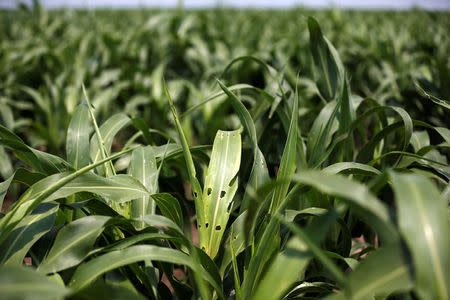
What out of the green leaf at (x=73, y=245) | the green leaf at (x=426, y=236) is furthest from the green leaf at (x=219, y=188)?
the green leaf at (x=426, y=236)

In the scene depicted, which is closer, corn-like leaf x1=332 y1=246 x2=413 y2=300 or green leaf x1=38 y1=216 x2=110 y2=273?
corn-like leaf x1=332 y1=246 x2=413 y2=300

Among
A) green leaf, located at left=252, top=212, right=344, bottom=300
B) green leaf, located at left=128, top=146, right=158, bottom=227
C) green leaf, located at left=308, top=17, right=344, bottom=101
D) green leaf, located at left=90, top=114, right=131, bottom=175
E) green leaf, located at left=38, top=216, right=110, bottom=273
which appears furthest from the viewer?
green leaf, located at left=308, top=17, right=344, bottom=101

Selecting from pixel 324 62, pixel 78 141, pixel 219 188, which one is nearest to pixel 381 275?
pixel 219 188

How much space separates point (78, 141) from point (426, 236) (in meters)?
0.91

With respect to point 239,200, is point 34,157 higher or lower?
higher

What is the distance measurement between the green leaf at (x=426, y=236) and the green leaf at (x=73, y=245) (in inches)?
20.6

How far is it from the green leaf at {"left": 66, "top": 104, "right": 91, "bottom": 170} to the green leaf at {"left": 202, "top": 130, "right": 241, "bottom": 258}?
0.36m

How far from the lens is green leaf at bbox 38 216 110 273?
681mm

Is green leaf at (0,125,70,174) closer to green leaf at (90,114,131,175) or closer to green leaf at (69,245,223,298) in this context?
green leaf at (90,114,131,175)

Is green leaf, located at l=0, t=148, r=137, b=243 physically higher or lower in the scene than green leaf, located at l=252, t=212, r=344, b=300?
higher

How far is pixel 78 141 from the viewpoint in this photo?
104cm

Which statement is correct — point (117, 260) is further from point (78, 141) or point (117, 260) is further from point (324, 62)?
point (324, 62)

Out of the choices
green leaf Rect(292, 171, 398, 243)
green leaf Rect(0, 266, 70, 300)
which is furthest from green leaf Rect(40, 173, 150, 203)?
green leaf Rect(292, 171, 398, 243)

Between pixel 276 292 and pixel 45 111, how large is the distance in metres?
1.98
